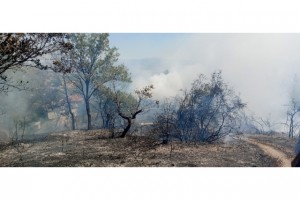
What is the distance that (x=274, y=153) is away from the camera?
954cm

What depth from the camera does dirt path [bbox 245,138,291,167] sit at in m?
8.96

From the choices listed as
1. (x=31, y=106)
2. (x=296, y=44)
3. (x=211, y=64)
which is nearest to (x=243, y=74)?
(x=211, y=64)

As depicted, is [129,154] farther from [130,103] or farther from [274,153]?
[274,153]

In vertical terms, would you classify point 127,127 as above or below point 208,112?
below

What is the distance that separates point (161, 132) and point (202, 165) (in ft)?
6.50

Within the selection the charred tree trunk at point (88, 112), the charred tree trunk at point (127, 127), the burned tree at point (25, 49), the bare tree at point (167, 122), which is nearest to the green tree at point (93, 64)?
the burned tree at point (25, 49)

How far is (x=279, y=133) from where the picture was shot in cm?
1131

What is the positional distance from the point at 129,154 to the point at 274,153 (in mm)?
4316

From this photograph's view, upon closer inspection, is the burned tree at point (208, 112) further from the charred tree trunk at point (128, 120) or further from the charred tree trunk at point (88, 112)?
the charred tree trunk at point (88, 112)

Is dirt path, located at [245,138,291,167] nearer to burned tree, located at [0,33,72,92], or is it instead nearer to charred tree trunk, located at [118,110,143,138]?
charred tree trunk, located at [118,110,143,138]

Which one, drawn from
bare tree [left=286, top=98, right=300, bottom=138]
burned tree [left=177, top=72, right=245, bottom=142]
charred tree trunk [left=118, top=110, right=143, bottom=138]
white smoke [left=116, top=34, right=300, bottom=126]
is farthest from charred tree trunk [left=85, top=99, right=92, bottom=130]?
bare tree [left=286, top=98, right=300, bottom=138]

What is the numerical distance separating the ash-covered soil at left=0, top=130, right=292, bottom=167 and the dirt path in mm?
176

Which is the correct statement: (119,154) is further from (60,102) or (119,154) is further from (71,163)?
(60,102)

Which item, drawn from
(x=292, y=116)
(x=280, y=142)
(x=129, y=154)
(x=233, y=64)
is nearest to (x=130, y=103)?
(x=129, y=154)
